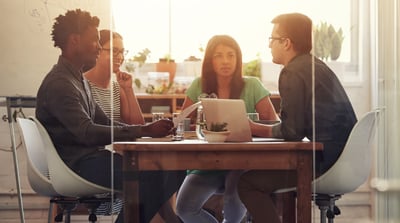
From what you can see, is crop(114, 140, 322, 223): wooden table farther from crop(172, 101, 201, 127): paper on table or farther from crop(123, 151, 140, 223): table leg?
crop(172, 101, 201, 127): paper on table

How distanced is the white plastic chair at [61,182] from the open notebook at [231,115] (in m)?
0.54

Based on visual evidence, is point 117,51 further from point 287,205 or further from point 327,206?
point 327,206

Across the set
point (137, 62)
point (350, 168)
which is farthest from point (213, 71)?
point (350, 168)

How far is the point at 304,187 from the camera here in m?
2.31

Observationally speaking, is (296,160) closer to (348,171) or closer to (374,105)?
(348,171)

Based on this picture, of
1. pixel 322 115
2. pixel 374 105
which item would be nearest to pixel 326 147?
pixel 322 115

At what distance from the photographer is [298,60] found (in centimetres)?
240

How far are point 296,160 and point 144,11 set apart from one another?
2.97 ft

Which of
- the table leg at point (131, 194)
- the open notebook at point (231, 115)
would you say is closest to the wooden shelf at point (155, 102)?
the open notebook at point (231, 115)

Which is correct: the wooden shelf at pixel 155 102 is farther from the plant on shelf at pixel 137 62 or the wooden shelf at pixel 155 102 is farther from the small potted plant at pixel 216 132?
the small potted plant at pixel 216 132

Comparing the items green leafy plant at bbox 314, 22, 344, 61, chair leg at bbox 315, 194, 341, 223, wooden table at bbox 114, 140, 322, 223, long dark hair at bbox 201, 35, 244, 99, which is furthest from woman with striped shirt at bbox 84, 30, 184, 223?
green leafy plant at bbox 314, 22, 344, 61

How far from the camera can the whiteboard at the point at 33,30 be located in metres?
2.35

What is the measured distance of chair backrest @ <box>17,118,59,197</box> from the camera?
2.33 meters

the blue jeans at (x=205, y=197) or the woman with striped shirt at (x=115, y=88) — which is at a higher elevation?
the woman with striped shirt at (x=115, y=88)
